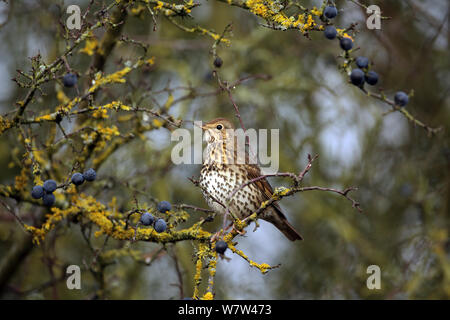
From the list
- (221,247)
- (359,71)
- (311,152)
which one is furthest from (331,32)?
(311,152)

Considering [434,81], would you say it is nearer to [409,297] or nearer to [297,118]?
[297,118]

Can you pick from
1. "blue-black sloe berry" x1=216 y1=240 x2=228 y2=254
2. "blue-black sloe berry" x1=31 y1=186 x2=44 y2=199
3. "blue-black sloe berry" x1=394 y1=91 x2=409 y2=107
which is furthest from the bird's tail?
"blue-black sloe berry" x1=31 y1=186 x2=44 y2=199

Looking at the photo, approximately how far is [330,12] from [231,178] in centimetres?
176

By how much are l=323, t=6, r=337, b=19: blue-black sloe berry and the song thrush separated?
164 centimetres

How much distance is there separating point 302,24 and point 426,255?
3.21 metres

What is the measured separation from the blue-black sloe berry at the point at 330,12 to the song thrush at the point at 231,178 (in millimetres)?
1643

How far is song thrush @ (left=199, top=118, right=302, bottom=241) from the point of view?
15.0ft

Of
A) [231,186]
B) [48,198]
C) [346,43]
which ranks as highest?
[346,43]

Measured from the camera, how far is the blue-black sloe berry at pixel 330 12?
3373mm

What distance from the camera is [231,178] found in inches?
183

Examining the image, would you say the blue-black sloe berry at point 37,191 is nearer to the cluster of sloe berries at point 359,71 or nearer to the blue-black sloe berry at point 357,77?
the cluster of sloe berries at point 359,71

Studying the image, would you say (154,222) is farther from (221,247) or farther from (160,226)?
(221,247)

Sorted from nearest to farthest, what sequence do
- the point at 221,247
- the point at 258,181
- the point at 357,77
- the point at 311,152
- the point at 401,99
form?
the point at 221,247 → the point at 357,77 → the point at 401,99 → the point at 258,181 → the point at 311,152
